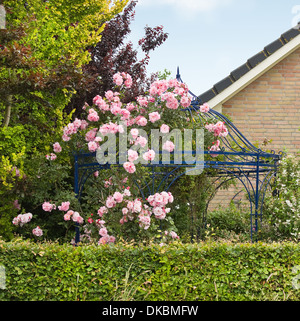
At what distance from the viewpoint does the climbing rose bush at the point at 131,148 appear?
6594 millimetres

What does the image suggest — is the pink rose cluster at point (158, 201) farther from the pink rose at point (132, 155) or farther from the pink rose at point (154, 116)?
the pink rose at point (154, 116)

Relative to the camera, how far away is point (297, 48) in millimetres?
11453

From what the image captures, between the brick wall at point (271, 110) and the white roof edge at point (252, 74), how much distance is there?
20 centimetres

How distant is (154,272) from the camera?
17.9 ft

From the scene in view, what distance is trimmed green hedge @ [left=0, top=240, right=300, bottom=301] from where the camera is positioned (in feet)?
17.6

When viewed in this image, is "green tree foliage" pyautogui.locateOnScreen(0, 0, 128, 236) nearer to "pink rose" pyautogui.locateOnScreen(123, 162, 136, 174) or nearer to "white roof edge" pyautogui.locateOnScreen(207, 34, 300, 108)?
"pink rose" pyautogui.locateOnScreen(123, 162, 136, 174)

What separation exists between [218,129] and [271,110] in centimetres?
454

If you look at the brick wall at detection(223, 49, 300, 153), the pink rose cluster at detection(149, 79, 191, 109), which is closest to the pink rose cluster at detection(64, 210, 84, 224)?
the pink rose cluster at detection(149, 79, 191, 109)

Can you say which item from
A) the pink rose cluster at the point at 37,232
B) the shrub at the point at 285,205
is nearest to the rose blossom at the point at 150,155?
the pink rose cluster at the point at 37,232

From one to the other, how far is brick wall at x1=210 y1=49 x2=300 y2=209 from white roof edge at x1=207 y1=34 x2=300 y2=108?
0.20 metres

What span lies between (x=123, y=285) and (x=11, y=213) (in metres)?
3.11
